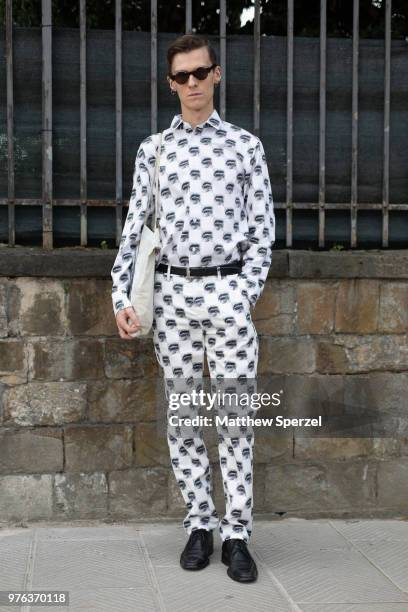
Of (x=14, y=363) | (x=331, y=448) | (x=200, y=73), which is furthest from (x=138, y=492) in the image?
(x=200, y=73)

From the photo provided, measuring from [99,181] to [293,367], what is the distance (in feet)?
4.57

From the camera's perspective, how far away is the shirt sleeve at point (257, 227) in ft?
12.7

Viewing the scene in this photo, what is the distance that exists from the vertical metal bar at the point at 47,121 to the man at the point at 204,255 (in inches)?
32.1

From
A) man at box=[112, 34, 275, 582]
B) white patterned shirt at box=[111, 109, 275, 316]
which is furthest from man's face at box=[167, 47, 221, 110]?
white patterned shirt at box=[111, 109, 275, 316]

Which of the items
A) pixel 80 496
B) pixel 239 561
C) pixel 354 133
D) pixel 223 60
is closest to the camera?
pixel 239 561

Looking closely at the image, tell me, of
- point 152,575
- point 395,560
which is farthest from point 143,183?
point 395,560

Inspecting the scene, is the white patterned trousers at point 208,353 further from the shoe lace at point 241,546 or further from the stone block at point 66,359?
the stone block at point 66,359

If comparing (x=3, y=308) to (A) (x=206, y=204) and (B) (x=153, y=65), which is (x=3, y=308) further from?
(B) (x=153, y=65)

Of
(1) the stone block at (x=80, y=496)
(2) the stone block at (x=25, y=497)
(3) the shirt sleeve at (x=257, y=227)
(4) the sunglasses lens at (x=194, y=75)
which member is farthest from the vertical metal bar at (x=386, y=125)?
(2) the stone block at (x=25, y=497)

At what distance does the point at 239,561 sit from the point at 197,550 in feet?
0.70

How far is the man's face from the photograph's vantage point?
150 inches

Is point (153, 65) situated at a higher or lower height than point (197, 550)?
higher

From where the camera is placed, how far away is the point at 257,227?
390 cm

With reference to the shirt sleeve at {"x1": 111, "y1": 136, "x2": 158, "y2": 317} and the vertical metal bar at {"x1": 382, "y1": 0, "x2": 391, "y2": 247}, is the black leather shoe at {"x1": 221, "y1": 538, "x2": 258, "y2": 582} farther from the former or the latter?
the vertical metal bar at {"x1": 382, "y1": 0, "x2": 391, "y2": 247}
